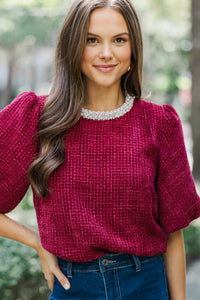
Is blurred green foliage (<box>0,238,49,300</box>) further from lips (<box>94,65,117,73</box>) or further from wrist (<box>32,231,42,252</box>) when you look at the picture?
lips (<box>94,65,117,73</box>)

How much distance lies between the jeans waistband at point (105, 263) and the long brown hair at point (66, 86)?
0.30m

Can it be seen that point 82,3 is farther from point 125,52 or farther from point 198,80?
point 198,80

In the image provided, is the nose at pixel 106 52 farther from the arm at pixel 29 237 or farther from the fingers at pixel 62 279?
the fingers at pixel 62 279

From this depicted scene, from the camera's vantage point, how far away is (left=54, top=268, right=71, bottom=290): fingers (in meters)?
1.83

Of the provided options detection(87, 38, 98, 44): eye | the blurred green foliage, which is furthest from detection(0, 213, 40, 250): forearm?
the blurred green foliage

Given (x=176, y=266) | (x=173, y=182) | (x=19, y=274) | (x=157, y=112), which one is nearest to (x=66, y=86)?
(x=157, y=112)

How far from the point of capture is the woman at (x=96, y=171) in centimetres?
181

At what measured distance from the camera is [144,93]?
2320 mm

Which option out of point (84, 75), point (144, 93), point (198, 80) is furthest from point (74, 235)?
point (198, 80)

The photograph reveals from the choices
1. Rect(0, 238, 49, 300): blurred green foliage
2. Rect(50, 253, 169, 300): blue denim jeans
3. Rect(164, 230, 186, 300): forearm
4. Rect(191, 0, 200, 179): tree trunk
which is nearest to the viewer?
Rect(50, 253, 169, 300): blue denim jeans

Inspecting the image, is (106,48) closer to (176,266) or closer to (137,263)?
(137,263)

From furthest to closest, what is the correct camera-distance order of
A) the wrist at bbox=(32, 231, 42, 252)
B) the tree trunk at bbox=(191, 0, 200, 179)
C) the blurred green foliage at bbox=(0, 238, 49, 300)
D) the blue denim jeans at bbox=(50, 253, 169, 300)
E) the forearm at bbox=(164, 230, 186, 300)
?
1. the tree trunk at bbox=(191, 0, 200, 179)
2. the blurred green foliage at bbox=(0, 238, 49, 300)
3. the forearm at bbox=(164, 230, 186, 300)
4. the wrist at bbox=(32, 231, 42, 252)
5. the blue denim jeans at bbox=(50, 253, 169, 300)

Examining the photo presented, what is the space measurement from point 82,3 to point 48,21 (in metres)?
8.83

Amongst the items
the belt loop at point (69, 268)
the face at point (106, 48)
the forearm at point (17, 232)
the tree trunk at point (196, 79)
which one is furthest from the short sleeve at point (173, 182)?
the tree trunk at point (196, 79)
